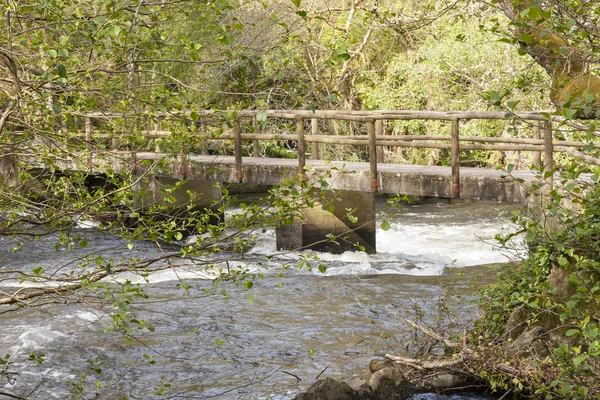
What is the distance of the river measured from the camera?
26.9ft

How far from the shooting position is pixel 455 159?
11.2m

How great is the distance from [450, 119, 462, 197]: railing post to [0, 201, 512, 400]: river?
1.02 metres

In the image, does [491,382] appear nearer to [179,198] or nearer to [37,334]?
[37,334]

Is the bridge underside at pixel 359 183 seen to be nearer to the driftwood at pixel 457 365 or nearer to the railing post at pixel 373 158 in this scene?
the railing post at pixel 373 158

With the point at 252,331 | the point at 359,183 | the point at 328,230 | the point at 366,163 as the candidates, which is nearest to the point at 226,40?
the point at 252,331

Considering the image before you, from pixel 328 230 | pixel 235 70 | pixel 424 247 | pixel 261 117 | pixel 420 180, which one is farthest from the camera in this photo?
pixel 235 70

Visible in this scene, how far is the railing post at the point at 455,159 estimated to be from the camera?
439 inches

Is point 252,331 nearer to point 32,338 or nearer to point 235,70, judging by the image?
point 32,338

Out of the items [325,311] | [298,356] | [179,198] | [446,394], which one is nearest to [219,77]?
[179,198]

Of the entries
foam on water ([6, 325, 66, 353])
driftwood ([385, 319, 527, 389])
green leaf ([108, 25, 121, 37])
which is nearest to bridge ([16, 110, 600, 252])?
green leaf ([108, 25, 121, 37])

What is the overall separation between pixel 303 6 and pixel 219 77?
412 cm

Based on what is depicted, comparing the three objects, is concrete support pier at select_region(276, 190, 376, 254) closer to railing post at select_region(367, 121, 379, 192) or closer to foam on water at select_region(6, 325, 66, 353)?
railing post at select_region(367, 121, 379, 192)

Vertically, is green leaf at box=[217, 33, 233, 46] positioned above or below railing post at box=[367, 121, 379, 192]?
above

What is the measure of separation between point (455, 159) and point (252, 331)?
3.61m
